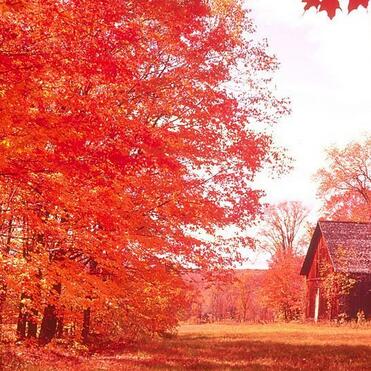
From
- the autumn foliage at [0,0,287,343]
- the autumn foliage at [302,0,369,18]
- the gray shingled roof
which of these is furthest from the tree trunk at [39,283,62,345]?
the gray shingled roof

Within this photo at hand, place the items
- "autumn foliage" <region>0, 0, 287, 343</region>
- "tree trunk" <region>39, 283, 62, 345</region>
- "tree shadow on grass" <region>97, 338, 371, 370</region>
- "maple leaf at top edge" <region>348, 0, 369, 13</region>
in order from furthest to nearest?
"tree trunk" <region>39, 283, 62, 345</region> → "tree shadow on grass" <region>97, 338, 371, 370</region> → "autumn foliage" <region>0, 0, 287, 343</region> → "maple leaf at top edge" <region>348, 0, 369, 13</region>

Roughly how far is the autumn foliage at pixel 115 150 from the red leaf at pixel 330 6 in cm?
400

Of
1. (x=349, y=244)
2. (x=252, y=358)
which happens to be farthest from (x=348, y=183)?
(x=252, y=358)

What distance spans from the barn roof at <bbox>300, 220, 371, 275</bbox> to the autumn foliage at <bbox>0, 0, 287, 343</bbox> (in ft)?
80.1

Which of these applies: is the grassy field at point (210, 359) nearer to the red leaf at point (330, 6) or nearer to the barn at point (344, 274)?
the red leaf at point (330, 6)

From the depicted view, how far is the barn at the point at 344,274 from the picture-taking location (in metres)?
38.3

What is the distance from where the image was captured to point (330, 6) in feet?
14.4

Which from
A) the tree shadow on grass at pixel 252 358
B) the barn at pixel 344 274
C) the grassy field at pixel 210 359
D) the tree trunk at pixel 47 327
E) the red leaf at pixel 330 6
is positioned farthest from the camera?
the barn at pixel 344 274

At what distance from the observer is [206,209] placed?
1321cm

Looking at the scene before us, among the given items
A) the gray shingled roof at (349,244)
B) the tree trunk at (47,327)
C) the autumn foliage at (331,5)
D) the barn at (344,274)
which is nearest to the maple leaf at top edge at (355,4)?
the autumn foliage at (331,5)

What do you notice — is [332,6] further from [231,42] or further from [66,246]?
[231,42]

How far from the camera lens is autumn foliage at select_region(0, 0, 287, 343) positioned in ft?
28.4

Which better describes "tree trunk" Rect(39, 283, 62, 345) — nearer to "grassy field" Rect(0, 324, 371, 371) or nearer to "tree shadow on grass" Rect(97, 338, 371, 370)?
"grassy field" Rect(0, 324, 371, 371)

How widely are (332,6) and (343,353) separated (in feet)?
44.8
